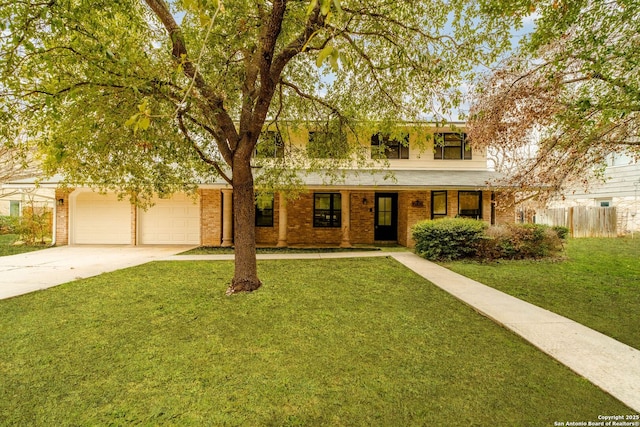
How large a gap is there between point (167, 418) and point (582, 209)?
22.2 m

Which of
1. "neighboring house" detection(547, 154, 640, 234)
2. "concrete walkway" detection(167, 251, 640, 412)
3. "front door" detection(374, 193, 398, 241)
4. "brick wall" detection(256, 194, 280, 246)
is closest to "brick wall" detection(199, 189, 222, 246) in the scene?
"brick wall" detection(256, 194, 280, 246)

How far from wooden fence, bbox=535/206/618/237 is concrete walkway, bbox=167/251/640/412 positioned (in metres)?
13.8

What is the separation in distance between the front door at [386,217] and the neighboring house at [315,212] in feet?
0.16

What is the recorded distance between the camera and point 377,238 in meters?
15.4

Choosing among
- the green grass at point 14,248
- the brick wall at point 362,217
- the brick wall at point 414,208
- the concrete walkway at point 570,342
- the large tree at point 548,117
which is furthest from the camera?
the brick wall at point 362,217

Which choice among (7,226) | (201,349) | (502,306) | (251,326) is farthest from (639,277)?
(7,226)

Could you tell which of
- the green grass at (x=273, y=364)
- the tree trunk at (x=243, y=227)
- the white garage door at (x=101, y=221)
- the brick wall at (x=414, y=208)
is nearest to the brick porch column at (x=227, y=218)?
the white garage door at (x=101, y=221)

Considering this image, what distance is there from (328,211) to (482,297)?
30.1ft

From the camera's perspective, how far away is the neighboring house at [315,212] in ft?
44.5

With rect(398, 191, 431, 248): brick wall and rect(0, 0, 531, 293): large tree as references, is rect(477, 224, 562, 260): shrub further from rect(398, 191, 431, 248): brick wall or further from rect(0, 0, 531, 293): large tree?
rect(0, 0, 531, 293): large tree

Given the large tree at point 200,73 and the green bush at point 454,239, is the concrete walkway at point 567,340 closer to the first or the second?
the green bush at point 454,239

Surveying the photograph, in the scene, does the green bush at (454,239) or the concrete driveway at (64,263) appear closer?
the concrete driveway at (64,263)

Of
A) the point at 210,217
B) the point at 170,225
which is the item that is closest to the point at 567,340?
the point at 210,217

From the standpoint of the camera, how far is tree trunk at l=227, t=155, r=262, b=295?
21.4 feet
